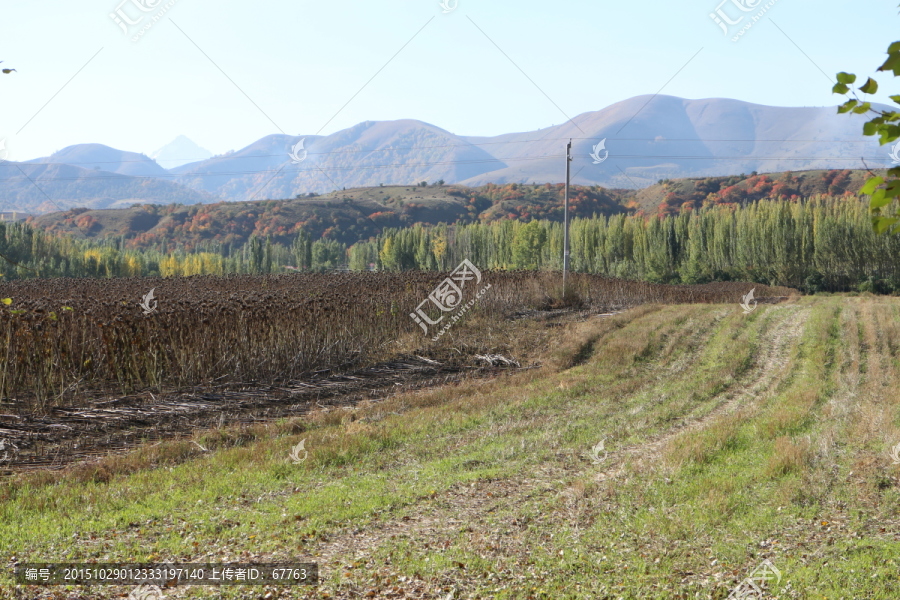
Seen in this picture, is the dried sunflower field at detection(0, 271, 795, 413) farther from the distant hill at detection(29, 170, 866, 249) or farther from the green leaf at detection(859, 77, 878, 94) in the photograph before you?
the distant hill at detection(29, 170, 866, 249)

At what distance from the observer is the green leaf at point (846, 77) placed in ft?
7.84

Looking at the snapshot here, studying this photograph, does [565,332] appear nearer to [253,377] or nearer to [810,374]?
[810,374]

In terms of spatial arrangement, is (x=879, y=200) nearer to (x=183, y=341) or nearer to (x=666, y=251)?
(x=183, y=341)

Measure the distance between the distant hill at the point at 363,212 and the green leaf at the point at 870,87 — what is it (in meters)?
108

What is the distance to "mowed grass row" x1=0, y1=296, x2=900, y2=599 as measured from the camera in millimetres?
5422

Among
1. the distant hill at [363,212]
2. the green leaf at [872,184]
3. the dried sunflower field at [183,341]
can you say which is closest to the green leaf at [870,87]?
the green leaf at [872,184]

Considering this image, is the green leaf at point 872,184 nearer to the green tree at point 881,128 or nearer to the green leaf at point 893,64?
the green tree at point 881,128

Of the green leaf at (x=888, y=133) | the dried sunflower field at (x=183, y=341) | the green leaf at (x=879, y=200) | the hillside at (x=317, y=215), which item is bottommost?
the dried sunflower field at (x=183, y=341)

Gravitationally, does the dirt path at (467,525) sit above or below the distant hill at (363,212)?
below

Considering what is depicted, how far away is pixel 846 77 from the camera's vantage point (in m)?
2.41

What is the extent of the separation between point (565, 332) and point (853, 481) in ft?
44.6

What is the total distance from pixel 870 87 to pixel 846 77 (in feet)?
0.29

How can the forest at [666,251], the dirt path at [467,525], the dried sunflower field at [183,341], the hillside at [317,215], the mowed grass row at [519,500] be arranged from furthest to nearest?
the hillside at [317,215] → the forest at [666,251] → the dried sunflower field at [183,341] → the mowed grass row at [519,500] → the dirt path at [467,525]

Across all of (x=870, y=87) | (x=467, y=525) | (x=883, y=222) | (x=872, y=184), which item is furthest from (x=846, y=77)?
(x=467, y=525)
